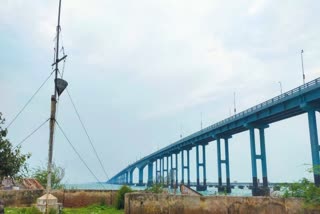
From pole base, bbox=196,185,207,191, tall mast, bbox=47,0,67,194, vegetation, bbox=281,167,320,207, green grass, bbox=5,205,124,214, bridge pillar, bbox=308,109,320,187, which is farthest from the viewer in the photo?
pole base, bbox=196,185,207,191

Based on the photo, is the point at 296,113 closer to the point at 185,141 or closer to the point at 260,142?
the point at 260,142

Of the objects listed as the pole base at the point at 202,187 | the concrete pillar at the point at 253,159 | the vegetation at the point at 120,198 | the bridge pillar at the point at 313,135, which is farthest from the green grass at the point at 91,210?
the pole base at the point at 202,187

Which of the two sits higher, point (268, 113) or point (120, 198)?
point (268, 113)

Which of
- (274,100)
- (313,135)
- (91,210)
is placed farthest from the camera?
(274,100)

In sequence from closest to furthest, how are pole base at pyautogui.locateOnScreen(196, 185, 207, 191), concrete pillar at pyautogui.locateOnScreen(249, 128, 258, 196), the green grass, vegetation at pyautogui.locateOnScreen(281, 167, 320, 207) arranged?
vegetation at pyautogui.locateOnScreen(281, 167, 320, 207) < the green grass < concrete pillar at pyautogui.locateOnScreen(249, 128, 258, 196) < pole base at pyautogui.locateOnScreen(196, 185, 207, 191)

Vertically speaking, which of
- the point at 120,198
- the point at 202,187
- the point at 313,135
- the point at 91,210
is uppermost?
the point at 313,135

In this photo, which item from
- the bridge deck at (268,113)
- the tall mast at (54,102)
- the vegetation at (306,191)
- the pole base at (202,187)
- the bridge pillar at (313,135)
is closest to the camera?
the vegetation at (306,191)

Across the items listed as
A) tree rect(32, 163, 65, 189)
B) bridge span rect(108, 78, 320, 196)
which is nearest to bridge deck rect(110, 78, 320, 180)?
bridge span rect(108, 78, 320, 196)

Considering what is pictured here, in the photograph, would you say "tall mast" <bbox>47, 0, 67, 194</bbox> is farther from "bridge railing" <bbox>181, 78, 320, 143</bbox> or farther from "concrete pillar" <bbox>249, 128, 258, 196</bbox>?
"concrete pillar" <bbox>249, 128, 258, 196</bbox>

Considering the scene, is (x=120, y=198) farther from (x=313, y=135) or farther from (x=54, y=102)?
(x=313, y=135)

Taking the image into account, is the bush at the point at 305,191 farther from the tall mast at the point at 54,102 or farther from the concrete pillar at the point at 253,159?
the concrete pillar at the point at 253,159

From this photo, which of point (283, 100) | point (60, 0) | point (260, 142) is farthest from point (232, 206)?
point (260, 142)

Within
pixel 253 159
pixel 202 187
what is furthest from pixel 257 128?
pixel 202 187

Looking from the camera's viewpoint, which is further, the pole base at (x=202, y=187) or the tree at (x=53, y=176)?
the pole base at (x=202, y=187)
